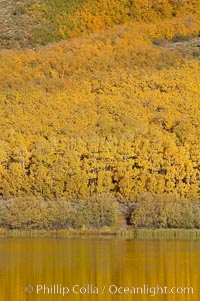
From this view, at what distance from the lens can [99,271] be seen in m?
33.5

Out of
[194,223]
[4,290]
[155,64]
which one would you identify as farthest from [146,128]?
[4,290]

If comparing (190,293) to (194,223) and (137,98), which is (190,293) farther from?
(137,98)

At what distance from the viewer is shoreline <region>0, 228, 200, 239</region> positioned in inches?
1874

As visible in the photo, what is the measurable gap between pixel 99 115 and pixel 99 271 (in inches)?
1214

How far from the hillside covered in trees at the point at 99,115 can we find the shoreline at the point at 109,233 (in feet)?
1.49

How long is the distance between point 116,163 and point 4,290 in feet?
82.4

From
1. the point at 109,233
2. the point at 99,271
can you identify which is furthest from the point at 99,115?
the point at 99,271

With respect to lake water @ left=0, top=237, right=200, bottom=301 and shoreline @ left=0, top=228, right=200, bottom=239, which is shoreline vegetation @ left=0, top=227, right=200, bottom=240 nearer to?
shoreline @ left=0, top=228, right=200, bottom=239

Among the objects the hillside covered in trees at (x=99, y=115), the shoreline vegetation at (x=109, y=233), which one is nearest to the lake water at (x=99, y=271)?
the shoreline vegetation at (x=109, y=233)

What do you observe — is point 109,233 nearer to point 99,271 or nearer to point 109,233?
point 109,233

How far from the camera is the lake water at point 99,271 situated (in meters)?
29.6

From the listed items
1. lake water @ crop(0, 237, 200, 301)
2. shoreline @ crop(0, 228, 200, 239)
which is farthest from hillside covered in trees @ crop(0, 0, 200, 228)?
lake water @ crop(0, 237, 200, 301)

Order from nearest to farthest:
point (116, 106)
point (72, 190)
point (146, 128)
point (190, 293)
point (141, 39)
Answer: point (190, 293)
point (72, 190)
point (146, 128)
point (116, 106)
point (141, 39)

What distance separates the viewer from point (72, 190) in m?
53.7
